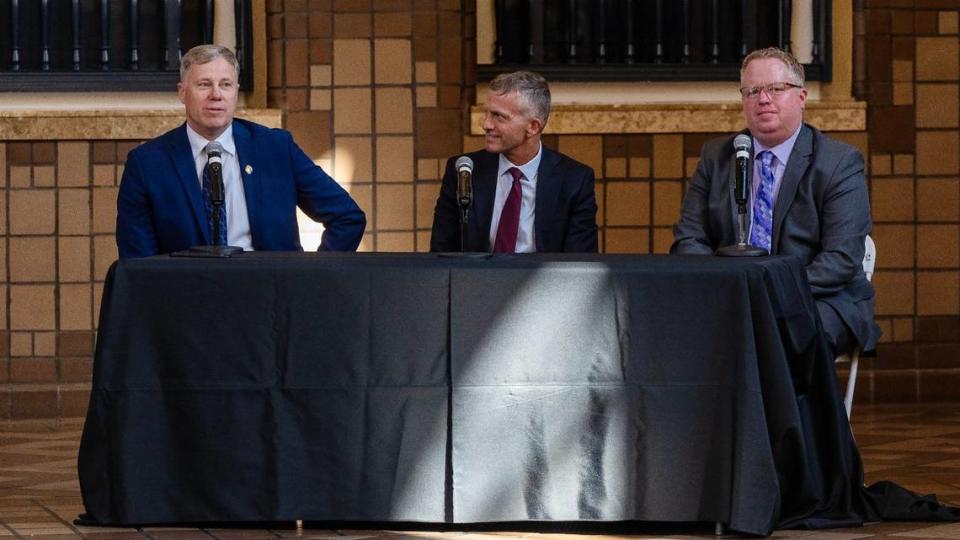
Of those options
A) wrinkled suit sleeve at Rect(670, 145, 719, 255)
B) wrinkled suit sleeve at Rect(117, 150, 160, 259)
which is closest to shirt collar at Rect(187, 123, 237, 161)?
wrinkled suit sleeve at Rect(117, 150, 160, 259)

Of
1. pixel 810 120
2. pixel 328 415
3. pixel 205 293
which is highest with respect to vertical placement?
pixel 810 120

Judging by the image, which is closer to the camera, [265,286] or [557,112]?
[265,286]

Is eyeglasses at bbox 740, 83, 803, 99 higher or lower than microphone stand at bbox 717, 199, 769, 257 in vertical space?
higher

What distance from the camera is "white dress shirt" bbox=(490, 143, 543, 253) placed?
5.76 metres

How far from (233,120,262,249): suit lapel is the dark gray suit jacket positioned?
1.27 m

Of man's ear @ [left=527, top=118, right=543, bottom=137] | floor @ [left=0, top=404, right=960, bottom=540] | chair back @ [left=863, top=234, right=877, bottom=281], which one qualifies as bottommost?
floor @ [left=0, top=404, right=960, bottom=540]

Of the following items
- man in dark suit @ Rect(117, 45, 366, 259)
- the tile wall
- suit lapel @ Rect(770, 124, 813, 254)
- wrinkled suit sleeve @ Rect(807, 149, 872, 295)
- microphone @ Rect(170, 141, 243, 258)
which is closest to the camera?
microphone @ Rect(170, 141, 243, 258)

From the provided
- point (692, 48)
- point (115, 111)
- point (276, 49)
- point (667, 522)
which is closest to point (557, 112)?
point (692, 48)

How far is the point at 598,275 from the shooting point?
4582 mm

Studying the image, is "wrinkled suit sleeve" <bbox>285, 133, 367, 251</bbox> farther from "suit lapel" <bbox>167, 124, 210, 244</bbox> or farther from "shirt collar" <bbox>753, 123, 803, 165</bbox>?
"shirt collar" <bbox>753, 123, 803, 165</bbox>

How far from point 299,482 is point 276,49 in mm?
3532

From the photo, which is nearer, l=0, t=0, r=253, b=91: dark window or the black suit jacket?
the black suit jacket

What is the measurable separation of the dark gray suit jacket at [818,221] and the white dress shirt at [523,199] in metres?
0.53

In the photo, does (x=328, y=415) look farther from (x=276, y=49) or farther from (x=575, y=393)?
(x=276, y=49)
